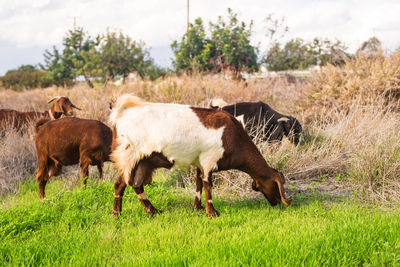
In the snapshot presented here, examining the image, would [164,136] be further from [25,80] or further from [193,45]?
[25,80]

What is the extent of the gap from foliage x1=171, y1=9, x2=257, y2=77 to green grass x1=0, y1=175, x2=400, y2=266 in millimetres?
19045

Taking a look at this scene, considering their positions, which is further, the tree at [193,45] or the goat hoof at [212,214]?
the tree at [193,45]

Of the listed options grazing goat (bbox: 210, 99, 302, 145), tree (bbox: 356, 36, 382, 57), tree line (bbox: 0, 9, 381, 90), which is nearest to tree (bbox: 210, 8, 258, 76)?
tree line (bbox: 0, 9, 381, 90)

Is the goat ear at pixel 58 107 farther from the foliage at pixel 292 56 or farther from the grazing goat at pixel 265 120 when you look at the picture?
the foliage at pixel 292 56

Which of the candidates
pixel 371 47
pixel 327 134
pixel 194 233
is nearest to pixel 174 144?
pixel 194 233

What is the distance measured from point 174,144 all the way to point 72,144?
6.64ft

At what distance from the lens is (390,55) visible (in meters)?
10.8

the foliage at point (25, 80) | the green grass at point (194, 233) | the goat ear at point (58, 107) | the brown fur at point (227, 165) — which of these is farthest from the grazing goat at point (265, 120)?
the foliage at point (25, 80)

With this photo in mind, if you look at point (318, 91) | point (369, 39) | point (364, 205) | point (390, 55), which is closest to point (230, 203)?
point (364, 205)

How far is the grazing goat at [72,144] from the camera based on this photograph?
16.6 feet

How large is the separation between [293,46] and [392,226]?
2632cm

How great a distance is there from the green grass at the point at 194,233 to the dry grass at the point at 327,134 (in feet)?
2.28

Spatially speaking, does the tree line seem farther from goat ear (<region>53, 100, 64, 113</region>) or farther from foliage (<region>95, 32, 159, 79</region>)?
goat ear (<region>53, 100, 64, 113</region>)

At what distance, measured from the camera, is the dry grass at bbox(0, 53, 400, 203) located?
5.16 metres
